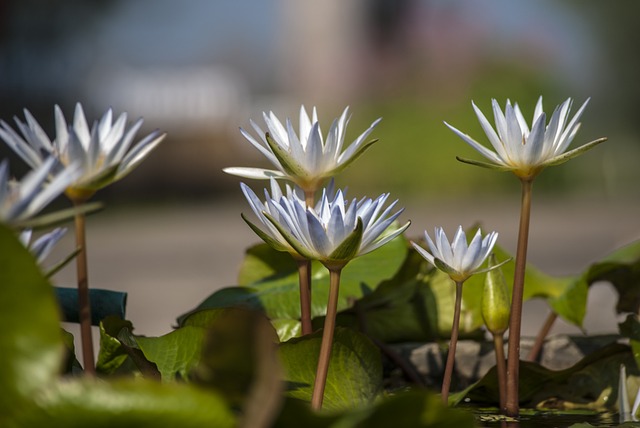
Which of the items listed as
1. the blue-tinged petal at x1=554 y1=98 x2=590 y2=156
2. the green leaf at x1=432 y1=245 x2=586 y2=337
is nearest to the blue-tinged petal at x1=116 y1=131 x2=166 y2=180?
the blue-tinged petal at x1=554 y1=98 x2=590 y2=156

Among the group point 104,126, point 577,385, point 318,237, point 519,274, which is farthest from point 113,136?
point 577,385

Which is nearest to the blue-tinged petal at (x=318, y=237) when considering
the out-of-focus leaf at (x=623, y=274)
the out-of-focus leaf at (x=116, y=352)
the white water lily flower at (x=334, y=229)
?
the white water lily flower at (x=334, y=229)

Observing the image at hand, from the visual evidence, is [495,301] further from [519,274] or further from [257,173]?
[257,173]

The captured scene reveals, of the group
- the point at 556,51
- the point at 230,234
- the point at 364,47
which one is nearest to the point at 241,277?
the point at 230,234

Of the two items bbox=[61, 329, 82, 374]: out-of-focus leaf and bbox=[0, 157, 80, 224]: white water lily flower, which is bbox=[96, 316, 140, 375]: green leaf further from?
bbox=[0, 157, 80, 224]: white water lily flower

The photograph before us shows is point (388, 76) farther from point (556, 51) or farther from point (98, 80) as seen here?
point (98, 80)

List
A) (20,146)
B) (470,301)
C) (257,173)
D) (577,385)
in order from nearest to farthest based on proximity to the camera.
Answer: (20,146)
(257,173)
(577,385)
(470,301)

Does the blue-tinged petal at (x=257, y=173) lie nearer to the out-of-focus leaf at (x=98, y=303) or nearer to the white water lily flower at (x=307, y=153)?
the white water lily flower at (x=307, y=153)
